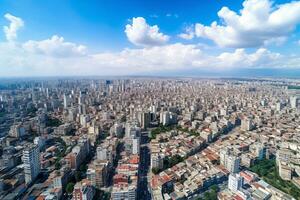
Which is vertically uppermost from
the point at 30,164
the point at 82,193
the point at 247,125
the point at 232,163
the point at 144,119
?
the point at 144,119

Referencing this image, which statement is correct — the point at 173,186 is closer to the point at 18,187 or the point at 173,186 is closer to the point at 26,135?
the point at 18,187

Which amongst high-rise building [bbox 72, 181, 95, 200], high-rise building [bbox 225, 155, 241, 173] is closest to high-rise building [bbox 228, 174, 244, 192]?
high-rise building [bbox 225, 155, 241, 173]

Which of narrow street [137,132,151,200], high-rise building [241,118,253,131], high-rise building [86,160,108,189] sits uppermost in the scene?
high-rise building [241,118,253,131]

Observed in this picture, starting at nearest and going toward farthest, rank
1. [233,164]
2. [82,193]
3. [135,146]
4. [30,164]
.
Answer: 1. [82,193]
2. [30,164]
3. [233,164]
4. [135,146]

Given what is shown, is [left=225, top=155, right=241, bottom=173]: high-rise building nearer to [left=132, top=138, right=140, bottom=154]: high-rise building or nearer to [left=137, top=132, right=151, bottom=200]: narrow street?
[left=137, top=132, right=151, bottom=200]: narrow street

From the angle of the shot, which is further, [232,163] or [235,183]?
[232,163]

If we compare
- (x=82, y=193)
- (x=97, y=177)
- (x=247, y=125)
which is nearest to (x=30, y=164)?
(x=97, y=177)

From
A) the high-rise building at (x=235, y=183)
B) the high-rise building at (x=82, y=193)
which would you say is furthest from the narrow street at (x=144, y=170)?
the high-rise building at (x=235, y=183)

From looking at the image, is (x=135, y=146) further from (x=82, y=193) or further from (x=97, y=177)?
(x=82, y=193)

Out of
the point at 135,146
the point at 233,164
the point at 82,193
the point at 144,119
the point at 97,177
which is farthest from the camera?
the point at 144,119

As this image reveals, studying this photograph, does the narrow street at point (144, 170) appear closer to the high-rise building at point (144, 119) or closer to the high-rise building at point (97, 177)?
the high-rise building at point (97, 177)

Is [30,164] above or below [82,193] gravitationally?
above

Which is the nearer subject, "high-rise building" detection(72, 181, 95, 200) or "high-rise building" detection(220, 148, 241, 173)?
"high-rise building" detection(72, 181, 95, 200)

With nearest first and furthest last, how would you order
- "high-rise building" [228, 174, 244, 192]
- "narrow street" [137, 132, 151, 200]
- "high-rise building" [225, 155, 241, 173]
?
"high-rise building" [228, 174, 244, 192] → "narrow street" [137, 132, 151, 200] → "high-rise building" [225, 155, 241, 173]
